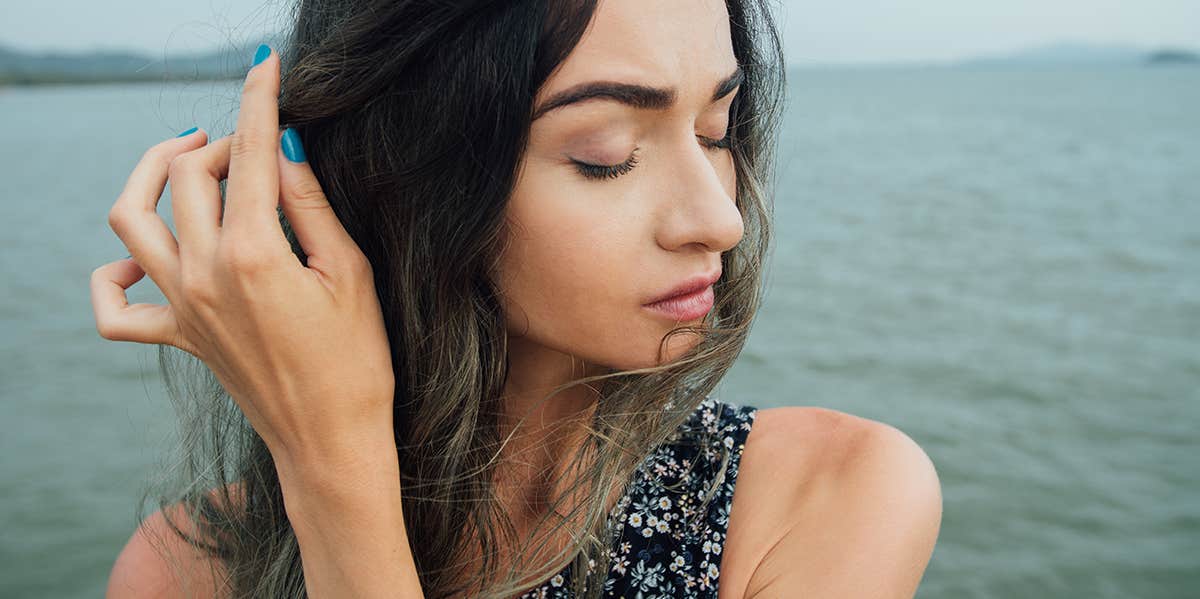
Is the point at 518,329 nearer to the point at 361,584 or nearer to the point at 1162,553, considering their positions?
Answer: the point at 361,584

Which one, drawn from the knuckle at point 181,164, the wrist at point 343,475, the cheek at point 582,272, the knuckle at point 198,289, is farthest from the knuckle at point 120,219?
the cheek at point 582,272

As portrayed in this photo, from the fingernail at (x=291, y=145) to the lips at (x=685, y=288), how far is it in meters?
0.68

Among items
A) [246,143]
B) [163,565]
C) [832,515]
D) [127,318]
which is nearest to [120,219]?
[127,318]

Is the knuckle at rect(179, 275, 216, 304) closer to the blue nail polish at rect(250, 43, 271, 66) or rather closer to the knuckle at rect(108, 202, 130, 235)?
the knuckle at rect(108, 202, 130, 235)

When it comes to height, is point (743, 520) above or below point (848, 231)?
above

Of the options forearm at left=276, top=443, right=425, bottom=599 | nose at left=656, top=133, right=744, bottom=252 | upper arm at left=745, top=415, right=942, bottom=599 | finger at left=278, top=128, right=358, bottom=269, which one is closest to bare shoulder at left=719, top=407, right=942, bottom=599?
upper arm at left=745, top=415, right=942, bottom=599

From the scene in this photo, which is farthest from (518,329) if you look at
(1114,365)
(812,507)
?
(1114,365)

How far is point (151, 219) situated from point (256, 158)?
26cm

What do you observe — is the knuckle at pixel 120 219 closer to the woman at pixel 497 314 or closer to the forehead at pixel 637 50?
the woman at pixel 497 314

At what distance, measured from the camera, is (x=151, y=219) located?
1.75 metres

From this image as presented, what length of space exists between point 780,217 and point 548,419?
12.1 metres

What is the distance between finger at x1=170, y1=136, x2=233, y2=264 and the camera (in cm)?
163

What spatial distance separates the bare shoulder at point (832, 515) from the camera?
5.83ft

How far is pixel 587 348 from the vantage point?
175 cm
